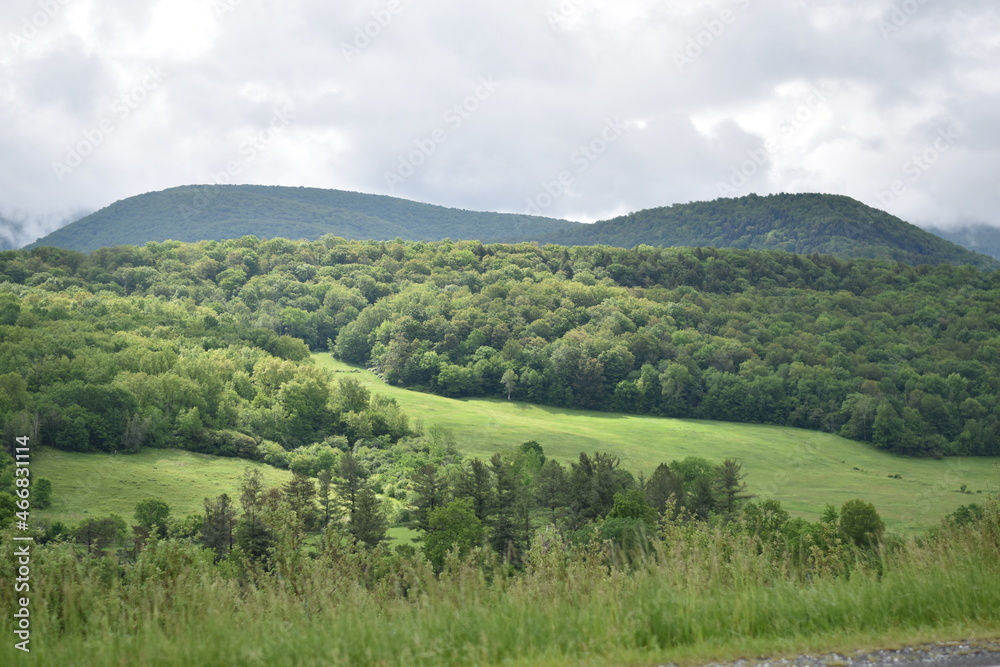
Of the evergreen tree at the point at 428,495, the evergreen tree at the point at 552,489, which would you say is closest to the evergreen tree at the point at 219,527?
the evergreen tree at the point at 428,495

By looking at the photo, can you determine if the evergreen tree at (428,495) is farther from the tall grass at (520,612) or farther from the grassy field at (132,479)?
the tall grass at (520,612)

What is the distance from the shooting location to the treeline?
99.1 metres

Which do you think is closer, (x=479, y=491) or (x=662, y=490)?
(x=479, y=491)

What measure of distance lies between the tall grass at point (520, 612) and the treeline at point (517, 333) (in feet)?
271

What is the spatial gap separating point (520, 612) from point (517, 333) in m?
133

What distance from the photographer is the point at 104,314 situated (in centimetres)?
11975

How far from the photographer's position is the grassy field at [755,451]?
238 ft

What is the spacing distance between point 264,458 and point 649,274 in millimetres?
107383

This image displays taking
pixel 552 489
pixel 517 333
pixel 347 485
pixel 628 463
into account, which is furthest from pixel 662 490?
pixel 517 333

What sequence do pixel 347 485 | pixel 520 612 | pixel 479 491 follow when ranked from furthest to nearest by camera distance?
1. pixel 347 485
2. pixel 479 491
3. pixel 520 612

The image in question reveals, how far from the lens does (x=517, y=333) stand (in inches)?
5492

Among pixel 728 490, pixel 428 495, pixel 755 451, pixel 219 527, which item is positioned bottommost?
pixel 219 527

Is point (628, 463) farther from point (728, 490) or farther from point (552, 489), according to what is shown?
point (728, 490)

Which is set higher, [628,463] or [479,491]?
[479,491]
